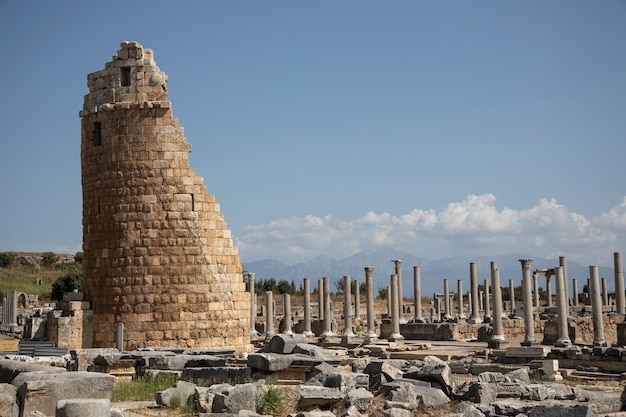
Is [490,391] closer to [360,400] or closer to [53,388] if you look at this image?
[360,400]

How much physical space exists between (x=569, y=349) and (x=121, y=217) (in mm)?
13736

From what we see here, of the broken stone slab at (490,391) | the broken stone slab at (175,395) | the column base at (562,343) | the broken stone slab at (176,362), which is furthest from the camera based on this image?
the column base at (562,343)

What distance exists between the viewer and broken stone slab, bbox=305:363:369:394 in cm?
1273

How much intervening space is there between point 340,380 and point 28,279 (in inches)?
2871

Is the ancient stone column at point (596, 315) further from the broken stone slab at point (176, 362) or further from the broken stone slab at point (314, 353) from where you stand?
the broken stone slab at point (176, 362)

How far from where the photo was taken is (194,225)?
70.1 feet

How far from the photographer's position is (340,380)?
1277cm

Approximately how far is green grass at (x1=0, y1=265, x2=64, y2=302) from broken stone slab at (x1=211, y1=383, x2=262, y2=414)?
57.8m

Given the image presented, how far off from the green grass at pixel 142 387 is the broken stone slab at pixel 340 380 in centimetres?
265

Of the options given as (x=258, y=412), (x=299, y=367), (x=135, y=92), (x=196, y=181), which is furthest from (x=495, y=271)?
(x=258, y=412)

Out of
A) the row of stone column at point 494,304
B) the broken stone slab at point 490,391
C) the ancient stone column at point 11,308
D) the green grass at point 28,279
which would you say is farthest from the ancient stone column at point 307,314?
the green grass at point 28,279

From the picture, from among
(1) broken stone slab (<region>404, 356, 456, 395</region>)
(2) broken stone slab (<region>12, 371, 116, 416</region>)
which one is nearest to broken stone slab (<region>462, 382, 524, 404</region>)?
(1) broken stone slab (<region>404, 356, 456, 395</region>)

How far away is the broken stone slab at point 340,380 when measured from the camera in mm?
12727

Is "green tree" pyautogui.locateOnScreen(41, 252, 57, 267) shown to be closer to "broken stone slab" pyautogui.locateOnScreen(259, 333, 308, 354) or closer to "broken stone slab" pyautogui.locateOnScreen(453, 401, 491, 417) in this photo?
"broken stone slab" pyautogui.locateOnScreen(259, 333, 308, 354)
